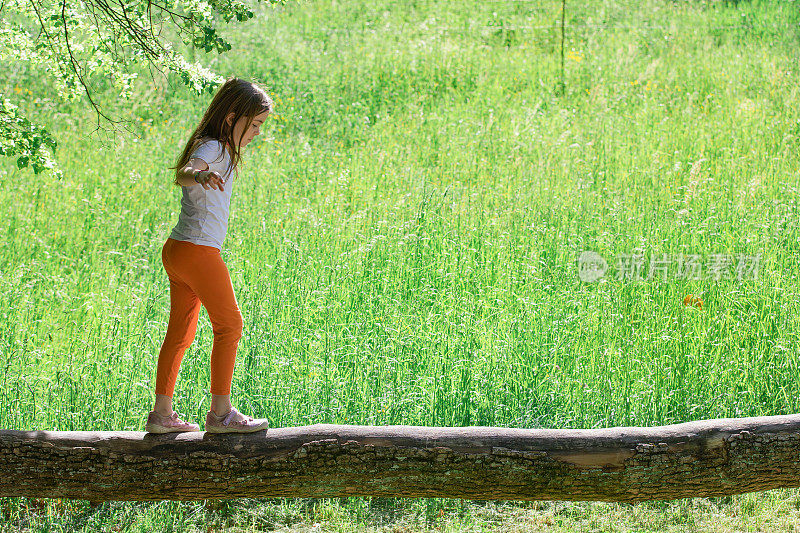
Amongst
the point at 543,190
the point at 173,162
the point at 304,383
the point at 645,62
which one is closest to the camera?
the point at 304,383

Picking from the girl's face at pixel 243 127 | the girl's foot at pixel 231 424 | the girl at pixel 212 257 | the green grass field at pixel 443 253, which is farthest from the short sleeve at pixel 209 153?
the green grass field at pixel 443 253

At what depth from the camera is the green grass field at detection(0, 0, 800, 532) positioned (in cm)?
476

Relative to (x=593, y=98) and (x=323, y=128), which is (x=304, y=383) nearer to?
(x=323, y=128)

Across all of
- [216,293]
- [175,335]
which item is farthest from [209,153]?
[175,335]

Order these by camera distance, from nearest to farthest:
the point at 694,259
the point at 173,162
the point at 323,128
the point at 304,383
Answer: the point at 304,383
the point at 694,259
the point at 173,162
the point at 323,128

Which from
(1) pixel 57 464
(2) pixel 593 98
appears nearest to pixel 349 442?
(1) pixel 57 464

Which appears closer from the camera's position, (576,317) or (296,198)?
(576,317)

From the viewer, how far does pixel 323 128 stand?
10.7 metres

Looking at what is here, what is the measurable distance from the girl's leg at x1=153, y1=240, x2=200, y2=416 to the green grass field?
1058 millimetres

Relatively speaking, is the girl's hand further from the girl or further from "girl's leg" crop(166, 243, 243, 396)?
"girl's leg" crop(166, 243, 243, 396)

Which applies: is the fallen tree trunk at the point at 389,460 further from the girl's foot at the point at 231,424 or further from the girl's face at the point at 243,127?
the girl's face at the point at 243,127

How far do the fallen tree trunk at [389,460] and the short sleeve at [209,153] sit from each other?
3.99 ft

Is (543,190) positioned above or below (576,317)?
above

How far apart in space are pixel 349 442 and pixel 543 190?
18.2 ft
